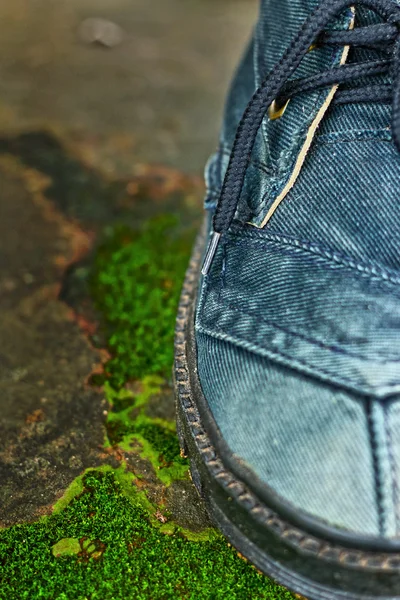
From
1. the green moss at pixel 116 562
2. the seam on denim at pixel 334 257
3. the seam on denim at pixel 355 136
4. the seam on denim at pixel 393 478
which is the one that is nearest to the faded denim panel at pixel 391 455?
the seam on denim at pixel 393 478

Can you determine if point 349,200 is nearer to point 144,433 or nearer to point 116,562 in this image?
point 144,433

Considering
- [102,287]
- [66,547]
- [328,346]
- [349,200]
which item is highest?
[349,200]

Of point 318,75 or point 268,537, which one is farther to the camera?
point 318,75

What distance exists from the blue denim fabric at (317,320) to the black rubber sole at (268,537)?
0.16ft

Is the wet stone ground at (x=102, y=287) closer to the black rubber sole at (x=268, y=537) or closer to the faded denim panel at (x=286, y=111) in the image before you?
the black rubber sole at (x=268, y=537)

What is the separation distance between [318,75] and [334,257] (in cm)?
38

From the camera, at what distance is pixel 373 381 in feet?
2.90

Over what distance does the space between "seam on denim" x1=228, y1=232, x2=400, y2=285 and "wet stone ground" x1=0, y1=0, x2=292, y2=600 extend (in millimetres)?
489

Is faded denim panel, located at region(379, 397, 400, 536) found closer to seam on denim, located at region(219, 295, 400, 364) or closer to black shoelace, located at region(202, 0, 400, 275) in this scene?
seam on denim, located at region(219, 295, 400, 364)

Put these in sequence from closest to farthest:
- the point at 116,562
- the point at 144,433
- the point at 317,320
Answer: the point at 317,320 → the point at 116,562 → the point at 144,433

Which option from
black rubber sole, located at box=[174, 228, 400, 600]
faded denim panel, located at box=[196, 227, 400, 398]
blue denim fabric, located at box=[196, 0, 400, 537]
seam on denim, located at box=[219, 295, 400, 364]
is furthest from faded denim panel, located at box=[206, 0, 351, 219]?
black rubber sole, located at box=[174, 228, 400, 600]

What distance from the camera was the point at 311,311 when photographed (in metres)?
0.99

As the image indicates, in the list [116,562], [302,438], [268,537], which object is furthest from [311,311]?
[116,562]

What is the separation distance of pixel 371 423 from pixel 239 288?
1.12ft
